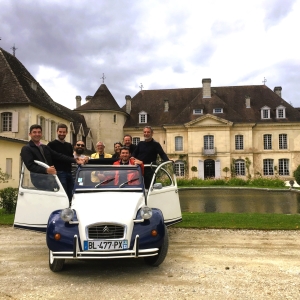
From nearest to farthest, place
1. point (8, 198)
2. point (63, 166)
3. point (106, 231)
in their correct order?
1. point (106, 231)
2. point (63, 166)
3. point (8, 198)

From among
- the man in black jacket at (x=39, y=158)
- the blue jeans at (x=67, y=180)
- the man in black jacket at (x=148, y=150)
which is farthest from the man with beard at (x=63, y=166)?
the man in black jacket at (x=148, y=150)

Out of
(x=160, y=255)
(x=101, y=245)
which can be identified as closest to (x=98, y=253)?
(x=101, y=245)

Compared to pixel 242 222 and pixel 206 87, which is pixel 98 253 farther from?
pixel 206 87

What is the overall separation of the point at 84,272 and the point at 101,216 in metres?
0.95

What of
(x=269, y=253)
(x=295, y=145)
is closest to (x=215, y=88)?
(x=295, y=145)

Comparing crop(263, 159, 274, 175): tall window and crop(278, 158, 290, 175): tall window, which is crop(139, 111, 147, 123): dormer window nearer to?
crop(263, 159, 274, 175): tall window

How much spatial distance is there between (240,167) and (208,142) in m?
4.44

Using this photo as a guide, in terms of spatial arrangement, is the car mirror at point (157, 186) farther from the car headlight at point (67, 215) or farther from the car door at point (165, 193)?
the car headlight at point (67, 215)

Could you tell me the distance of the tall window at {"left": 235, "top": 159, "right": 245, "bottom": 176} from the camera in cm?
3738

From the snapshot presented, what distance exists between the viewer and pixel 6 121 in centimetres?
2348

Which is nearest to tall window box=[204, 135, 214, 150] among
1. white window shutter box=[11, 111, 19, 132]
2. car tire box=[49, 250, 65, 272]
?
white window shutter box=[11, 111, 19, 132]

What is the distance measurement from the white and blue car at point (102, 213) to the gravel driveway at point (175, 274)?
337mm

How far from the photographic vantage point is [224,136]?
37.3 metres

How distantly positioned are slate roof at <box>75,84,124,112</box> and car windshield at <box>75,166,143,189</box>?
33.2 metres
